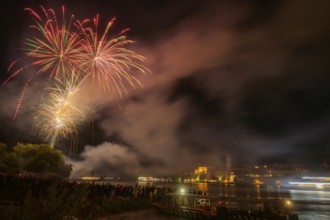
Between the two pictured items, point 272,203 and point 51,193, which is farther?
point 272,203

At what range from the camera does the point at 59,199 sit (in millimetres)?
8602

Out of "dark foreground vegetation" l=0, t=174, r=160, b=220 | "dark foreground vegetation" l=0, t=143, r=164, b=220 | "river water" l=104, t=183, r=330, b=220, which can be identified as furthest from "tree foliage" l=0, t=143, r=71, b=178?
"river water" l=104, t=183, r=330, b=220

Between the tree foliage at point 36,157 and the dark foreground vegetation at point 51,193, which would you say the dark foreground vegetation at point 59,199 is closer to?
the dark foreground vegetation at point 51,193

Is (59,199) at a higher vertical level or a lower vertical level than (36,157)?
lower

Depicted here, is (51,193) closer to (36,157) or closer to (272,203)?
(36,157)

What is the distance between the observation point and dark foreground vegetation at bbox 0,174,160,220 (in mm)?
8445

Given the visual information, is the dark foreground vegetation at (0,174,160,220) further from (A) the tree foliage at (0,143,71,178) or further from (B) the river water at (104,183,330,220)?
(A) the tree foliage at (0,143,71,178)

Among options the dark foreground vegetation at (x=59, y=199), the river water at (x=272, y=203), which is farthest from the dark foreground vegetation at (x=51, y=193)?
the river water at (x=272, y=203)

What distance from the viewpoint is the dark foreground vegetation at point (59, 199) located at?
8.45 metres

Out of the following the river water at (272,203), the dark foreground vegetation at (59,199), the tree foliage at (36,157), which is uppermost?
the tree foliage at (36,157)

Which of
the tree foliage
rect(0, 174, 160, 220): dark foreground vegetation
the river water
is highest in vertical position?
the tree foliage

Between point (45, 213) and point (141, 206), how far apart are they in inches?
1093

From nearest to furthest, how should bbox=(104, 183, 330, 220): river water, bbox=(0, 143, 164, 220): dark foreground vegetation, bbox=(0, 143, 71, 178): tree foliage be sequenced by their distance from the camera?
1. bbox=(0, 143, 164, 220): dark foreground vegetation
2. bbox=(104, 183, 330, 220): river water
3. bbox=(0, 143, 71, 178): tree foliage

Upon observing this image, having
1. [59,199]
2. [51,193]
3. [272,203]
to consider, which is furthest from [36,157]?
[51,193]
